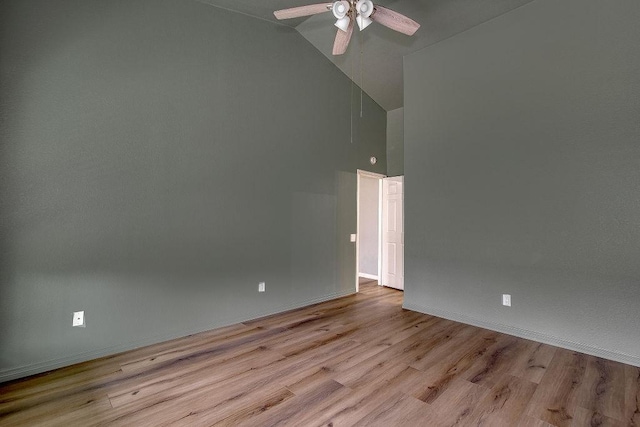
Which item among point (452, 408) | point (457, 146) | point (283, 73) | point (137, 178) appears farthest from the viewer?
point (283, 73)

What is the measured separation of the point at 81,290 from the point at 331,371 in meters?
2.40

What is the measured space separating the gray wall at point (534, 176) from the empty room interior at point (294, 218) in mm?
20

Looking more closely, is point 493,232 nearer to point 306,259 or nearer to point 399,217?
point 399,217

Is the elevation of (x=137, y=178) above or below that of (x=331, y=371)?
above

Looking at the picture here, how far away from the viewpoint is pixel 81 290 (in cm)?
268

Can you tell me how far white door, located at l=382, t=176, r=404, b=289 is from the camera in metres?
5.39

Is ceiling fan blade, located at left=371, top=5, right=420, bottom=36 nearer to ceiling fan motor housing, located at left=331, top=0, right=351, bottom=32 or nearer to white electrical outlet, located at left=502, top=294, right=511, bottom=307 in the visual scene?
ceiling fan motor housing, located at left=331, top=0, right=351, bottom=32

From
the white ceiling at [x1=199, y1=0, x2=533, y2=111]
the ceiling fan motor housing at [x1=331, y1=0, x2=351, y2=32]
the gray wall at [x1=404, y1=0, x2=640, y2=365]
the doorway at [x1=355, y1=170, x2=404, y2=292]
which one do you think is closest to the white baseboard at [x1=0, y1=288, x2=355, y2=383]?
the doorway at [x1=355, y1=170, x2=404, y2=292]

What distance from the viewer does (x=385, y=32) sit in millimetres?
4023

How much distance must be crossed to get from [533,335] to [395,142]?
3778 millimetres

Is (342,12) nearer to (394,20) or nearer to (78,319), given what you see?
(394,20)

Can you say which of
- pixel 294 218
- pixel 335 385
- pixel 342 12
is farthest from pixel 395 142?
pixel 335 385

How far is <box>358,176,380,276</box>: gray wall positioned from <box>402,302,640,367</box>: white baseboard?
2.25 m

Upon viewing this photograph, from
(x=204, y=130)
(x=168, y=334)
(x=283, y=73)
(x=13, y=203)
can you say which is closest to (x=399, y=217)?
(x=283, y=73)
